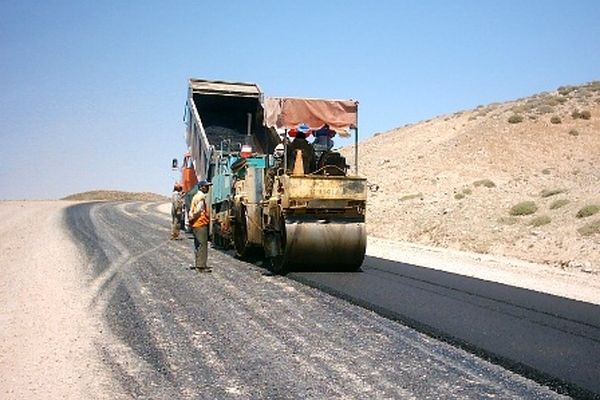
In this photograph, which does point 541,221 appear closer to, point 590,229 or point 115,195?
point 590,229

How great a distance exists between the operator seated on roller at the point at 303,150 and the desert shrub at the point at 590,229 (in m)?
8.51

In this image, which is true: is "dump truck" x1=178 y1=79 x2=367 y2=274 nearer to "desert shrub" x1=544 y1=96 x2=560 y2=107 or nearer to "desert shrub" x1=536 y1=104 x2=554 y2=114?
"desert shrub" x1=536 y1=104 x2=554 y2=114

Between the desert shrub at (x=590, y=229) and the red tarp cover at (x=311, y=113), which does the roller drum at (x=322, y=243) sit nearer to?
the red tarp cover at (x=311, y=113)

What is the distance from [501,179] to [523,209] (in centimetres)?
1018

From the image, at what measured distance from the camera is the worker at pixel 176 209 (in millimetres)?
17109

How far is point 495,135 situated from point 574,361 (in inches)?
1335

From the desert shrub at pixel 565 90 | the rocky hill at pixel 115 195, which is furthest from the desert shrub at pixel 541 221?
the rocky hill at pixel 115 195

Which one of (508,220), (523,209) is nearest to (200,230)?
(508,220)

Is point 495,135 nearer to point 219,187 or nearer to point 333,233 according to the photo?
point 219,187

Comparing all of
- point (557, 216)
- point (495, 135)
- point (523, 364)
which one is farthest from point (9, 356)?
point (495, 135)

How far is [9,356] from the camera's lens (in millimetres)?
5637

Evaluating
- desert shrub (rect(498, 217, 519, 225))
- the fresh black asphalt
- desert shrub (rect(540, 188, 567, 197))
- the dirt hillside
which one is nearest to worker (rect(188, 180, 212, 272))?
the fresh black asphalt

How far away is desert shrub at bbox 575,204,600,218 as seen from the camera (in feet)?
56.2

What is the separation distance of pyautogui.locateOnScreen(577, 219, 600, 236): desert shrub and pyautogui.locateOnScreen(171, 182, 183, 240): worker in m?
10.8
